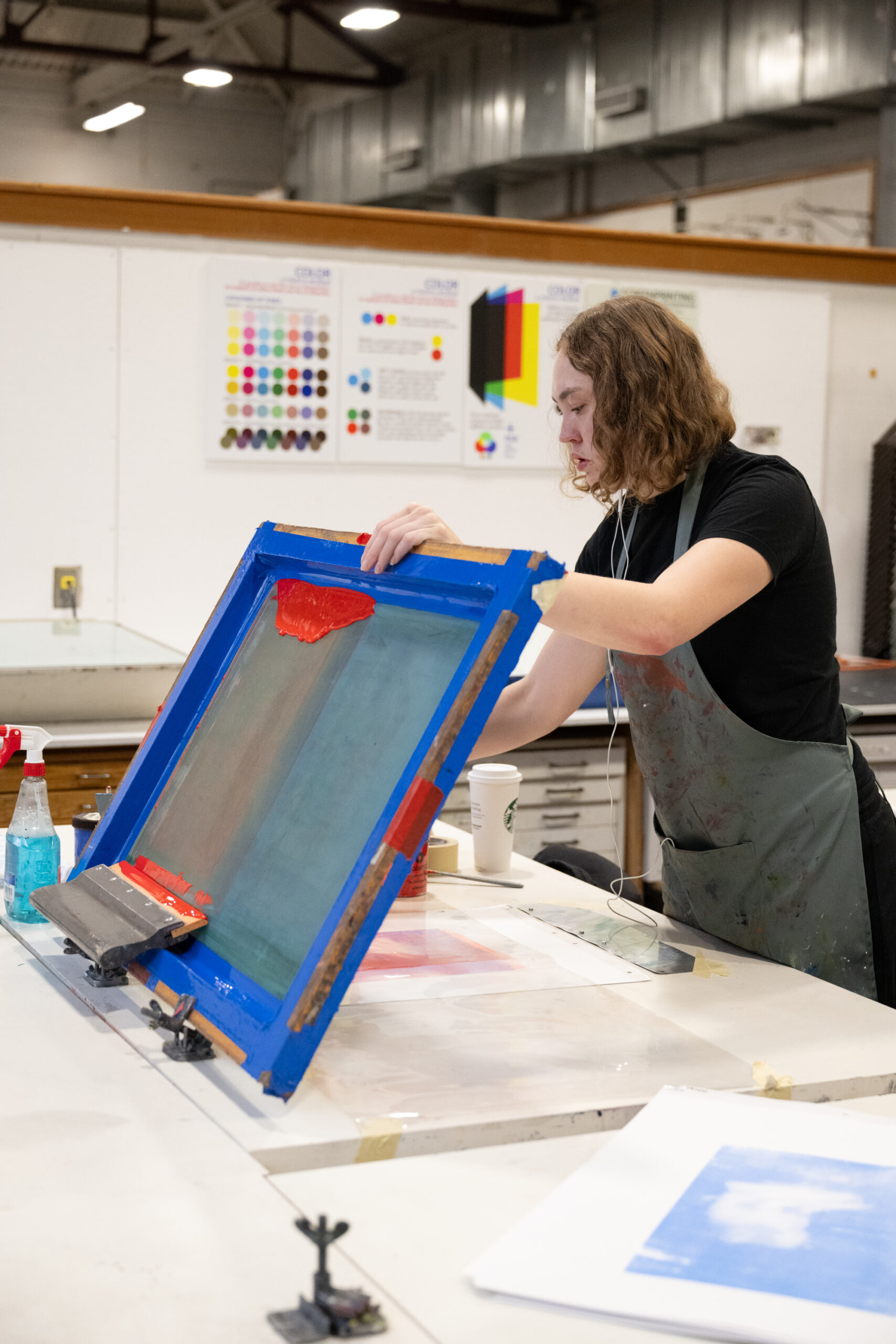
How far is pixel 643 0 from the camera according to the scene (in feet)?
22.2

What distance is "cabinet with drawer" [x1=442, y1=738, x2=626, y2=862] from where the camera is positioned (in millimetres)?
3287

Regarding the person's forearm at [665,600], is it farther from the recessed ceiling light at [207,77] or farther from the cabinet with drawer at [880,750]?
the recessed ceiling light at [207,77]

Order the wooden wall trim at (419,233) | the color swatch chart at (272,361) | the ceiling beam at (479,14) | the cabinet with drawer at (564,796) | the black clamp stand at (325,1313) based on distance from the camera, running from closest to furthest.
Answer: the black clamp stand at (325,1313) → the cabinet with drawer at (564,796) → the wooden wall trim at (419,233) → the color swatch chart at (272,361) → the ceiling beam at (479,14)

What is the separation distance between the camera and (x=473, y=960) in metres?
1.51

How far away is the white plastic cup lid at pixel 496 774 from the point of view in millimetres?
1906

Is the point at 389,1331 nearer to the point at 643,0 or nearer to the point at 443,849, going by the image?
the point at 443,849

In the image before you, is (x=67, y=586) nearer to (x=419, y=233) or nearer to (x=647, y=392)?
(x=419, y=233)

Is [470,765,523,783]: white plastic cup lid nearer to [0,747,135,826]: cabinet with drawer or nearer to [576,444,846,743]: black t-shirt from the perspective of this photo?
[576,444,846,743]: black t-shirt

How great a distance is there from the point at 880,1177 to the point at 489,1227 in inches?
11.8

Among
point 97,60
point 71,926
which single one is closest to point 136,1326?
point 71,926

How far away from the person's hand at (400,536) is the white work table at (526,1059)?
458mm

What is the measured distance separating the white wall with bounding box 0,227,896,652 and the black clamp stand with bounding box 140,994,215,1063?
250cm

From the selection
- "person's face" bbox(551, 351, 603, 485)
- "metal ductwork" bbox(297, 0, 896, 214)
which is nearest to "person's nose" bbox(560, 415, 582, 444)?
"person's face" bbox(551, 351, 603, 485)

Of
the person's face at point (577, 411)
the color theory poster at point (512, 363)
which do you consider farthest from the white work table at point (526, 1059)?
the color theory poster at point (512, 363)
